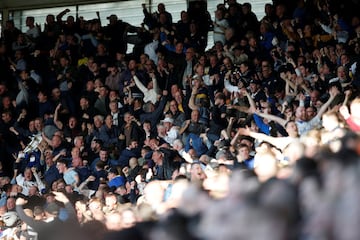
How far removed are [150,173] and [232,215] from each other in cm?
806

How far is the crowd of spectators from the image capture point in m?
9.38

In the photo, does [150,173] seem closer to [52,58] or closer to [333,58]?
[333,58]

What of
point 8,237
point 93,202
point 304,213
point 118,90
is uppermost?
point 304,213

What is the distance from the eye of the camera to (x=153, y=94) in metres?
11.2

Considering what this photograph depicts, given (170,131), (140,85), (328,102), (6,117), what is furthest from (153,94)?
(328,102)

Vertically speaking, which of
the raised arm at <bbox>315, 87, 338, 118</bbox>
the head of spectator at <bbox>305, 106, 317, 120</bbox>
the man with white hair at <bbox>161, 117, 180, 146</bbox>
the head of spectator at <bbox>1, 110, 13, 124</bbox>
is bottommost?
the man with white hair at <bbox>161, 117, 180, 146</bbox>

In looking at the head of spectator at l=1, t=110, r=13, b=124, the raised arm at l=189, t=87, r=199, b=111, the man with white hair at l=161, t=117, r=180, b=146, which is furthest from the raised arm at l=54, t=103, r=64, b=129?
the raised arm at l=189, t=87, r=199, b=111

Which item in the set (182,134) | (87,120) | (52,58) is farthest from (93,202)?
(52,58)

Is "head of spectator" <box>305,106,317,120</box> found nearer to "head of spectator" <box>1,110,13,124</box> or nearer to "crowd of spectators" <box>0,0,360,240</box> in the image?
"crowd of spectators" <box>0,0,360,240</box>

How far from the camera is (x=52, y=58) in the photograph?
12.7 metres

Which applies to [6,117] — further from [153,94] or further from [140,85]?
[153,94]

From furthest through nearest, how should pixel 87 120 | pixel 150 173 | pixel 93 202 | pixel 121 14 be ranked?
pixel 121 14, pixel 87 120, pixel 150 173, pixel 93 202

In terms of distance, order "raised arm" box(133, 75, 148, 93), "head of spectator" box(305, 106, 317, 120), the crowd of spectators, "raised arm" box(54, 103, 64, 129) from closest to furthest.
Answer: "head of spectator" box(305, 106, 317, 120) < the crowd of spectators < "raised arm" box(133, 75, 148, 93) < "raised arm" box(54, 103, 64, 129)

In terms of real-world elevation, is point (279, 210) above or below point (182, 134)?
above
